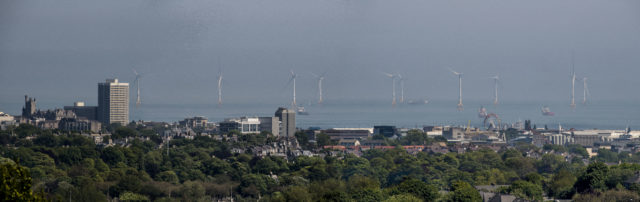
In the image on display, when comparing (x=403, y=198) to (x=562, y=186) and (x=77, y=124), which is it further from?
(x=77, y=124)

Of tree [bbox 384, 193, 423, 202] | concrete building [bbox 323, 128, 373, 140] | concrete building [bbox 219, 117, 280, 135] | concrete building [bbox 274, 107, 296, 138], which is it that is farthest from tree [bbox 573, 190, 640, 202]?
concrete building [bbox 274, 107, 296, 138]

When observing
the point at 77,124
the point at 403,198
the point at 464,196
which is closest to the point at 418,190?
the point at 464,196

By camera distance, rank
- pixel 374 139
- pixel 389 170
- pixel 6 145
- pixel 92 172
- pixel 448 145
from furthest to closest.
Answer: pixel 374 139
pixel 448 145
pixel 6 145
pixel 389 170
pixel 92 172

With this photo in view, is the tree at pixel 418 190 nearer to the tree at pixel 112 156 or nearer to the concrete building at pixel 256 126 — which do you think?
the tree at pixel 112 156

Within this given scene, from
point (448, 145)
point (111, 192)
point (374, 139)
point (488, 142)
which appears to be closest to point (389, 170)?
point (111, 192)

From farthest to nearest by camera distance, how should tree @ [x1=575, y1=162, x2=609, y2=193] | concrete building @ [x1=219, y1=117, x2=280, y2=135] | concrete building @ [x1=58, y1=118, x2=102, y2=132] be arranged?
concrete building @ [x1=219, y1=117, x2=280, y2=135]
concrete building @ [x1=58, y1=118, x2=102, y2=132]
tree @ [x1=575, y1=162, x2=609, y2=193]

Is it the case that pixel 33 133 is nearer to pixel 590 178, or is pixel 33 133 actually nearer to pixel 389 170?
pixel 389 170

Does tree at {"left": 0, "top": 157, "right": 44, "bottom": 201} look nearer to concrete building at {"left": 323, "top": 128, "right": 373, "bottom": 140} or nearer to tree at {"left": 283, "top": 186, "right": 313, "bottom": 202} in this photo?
tree at {"left": 283, "top": 186, "right": 313, "bottom": 202}
